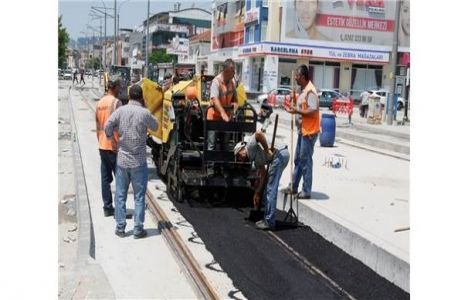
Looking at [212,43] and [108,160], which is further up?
[212,43]

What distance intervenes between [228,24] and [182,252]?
175ft

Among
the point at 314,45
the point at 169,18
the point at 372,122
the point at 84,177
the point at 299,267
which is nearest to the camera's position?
the point at 299,267

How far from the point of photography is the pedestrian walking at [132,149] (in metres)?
6.78

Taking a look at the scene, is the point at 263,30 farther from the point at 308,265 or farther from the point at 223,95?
the point at 308,265

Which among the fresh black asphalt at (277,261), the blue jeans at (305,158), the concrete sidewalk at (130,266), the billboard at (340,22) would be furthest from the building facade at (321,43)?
the concrete sidewalk at (130,266)

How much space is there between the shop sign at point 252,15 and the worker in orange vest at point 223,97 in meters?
39.6

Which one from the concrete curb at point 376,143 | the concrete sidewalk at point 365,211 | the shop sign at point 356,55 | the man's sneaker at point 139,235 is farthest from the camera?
the shop sign at point 356,55

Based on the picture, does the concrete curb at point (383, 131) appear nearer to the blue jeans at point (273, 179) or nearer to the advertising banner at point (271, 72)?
the blue jeans at point (273, 179)

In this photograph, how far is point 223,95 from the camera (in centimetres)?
857

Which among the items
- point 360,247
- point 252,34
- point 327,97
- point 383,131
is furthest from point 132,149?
point 252,34

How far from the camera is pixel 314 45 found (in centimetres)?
4509

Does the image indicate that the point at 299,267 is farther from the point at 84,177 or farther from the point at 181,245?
the point at 84,177

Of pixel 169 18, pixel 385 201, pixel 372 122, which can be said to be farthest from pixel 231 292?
pixel 169 18

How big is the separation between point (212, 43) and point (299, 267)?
5892cm
